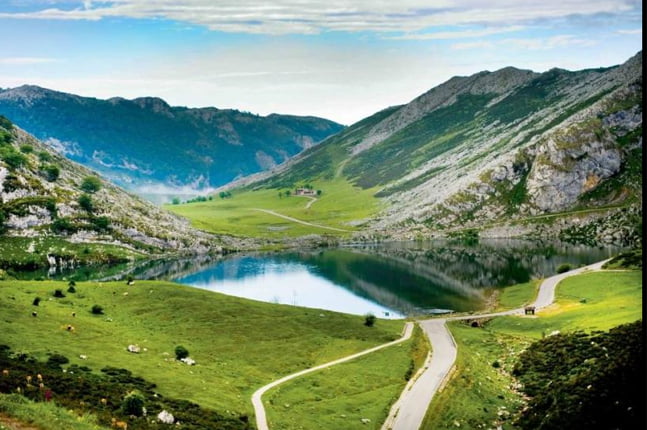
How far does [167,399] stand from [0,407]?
1982 cm

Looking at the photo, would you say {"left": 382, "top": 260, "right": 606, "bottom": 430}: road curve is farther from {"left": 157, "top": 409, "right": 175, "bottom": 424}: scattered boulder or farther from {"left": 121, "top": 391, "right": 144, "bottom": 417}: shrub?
{"left": 121, "top": 391, "right": 144, "bottom": 417}: shrub

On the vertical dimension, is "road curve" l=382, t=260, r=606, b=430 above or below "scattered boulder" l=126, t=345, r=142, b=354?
below

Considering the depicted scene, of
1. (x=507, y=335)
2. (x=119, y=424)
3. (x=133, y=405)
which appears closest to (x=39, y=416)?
(x=119, y=424)

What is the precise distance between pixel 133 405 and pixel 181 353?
25348 mm

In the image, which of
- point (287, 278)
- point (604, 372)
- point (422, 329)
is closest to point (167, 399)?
point (604, 372)

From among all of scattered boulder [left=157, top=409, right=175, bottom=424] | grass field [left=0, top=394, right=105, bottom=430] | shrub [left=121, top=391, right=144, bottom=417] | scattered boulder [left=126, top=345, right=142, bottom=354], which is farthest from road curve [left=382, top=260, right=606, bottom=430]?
scattered boulder [left=126, top=345, right=142, bottom=354]

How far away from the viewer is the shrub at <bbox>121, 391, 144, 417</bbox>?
53.0m

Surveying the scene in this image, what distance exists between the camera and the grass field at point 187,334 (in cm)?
6975

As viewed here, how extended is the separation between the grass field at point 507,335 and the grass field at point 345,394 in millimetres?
5440

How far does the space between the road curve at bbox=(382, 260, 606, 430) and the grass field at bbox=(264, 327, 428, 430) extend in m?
1.08

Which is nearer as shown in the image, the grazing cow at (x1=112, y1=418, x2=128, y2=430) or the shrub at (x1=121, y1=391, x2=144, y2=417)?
the grazing cow at (x1=112, y1=418, x2=128, y2=430)

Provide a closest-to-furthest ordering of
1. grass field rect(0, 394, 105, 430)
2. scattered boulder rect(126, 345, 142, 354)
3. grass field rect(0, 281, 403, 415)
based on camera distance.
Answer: grass field rect(0, 394, 105, 430) < grass field rect(0, 281, 403, 415) < scattered boulder rect(126, 345, 142, 354)

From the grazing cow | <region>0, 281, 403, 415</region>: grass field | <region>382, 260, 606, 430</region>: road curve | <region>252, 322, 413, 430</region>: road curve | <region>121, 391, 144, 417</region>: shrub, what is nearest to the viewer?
the grazing cow

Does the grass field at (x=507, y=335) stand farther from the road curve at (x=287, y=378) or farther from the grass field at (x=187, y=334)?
the grass field at (x=187, y=334)
